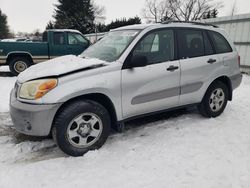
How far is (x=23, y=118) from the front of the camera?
3.44 meters

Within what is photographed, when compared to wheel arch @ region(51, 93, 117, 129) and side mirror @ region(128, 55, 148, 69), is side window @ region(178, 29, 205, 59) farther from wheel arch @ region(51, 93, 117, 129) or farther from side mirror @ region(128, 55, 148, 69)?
wheel arch @ region(51, 93, 117, 129)

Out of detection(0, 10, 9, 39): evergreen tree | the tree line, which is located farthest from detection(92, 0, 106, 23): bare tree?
detection(0, 10, 9, 39): evergreen tree

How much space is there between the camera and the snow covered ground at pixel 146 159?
9.86 feet

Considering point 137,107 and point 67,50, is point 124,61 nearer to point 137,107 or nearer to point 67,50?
point 137,107

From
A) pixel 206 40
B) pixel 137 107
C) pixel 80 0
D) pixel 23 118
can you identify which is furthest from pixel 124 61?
pixel 80 0

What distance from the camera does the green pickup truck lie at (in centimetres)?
1044

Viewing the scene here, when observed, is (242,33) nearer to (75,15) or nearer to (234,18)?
(234,18)

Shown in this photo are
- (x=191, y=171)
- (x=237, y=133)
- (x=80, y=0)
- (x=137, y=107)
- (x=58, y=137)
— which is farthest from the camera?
(x=80, y=0)

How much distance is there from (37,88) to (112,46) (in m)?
A: 1.48

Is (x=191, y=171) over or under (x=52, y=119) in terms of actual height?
under

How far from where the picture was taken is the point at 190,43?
15.2 ft

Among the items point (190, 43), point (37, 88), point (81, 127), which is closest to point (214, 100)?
point (190, 43)

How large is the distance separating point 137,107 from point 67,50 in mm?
7968

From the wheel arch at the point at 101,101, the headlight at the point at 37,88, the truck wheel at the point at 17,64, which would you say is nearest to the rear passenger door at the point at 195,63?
the wheel arch at the point at 101,101
